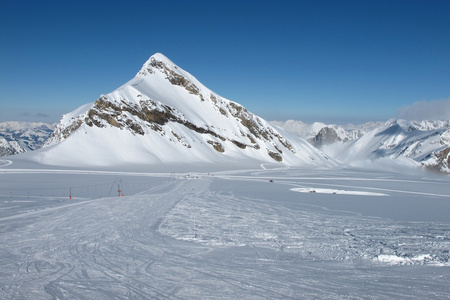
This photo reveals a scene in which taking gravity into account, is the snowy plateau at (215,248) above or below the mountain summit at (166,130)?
below

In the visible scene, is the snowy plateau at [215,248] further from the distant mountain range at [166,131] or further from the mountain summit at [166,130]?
the mountain summit at [166,130]

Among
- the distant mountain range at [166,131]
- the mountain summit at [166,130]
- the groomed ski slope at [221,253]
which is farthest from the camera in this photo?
the mountain summit at [166,130]

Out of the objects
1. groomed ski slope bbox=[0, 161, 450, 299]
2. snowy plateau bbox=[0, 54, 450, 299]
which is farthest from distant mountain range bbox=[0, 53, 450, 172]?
groomed ski slope bbox=[0, 161, 450, 299]

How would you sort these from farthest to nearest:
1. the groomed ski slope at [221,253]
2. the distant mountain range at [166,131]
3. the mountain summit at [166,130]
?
the mountain summit at [166,130]
the distant mountain range at [166,131]
the groomed ski slope at [221,253]

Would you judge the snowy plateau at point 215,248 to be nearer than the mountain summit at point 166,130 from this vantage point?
Yes

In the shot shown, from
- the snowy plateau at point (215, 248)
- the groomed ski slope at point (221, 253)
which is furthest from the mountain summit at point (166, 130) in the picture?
the groomed ski slope at point (221, 253)

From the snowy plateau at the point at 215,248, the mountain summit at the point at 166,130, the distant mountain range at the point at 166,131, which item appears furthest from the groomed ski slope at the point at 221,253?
the mountain summit at the point at 166,130

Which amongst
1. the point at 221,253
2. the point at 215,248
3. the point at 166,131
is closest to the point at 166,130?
the point at 166,131

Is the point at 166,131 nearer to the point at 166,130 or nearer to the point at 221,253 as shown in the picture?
the point at 166,130

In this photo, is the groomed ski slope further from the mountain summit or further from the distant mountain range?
the mountain summit
